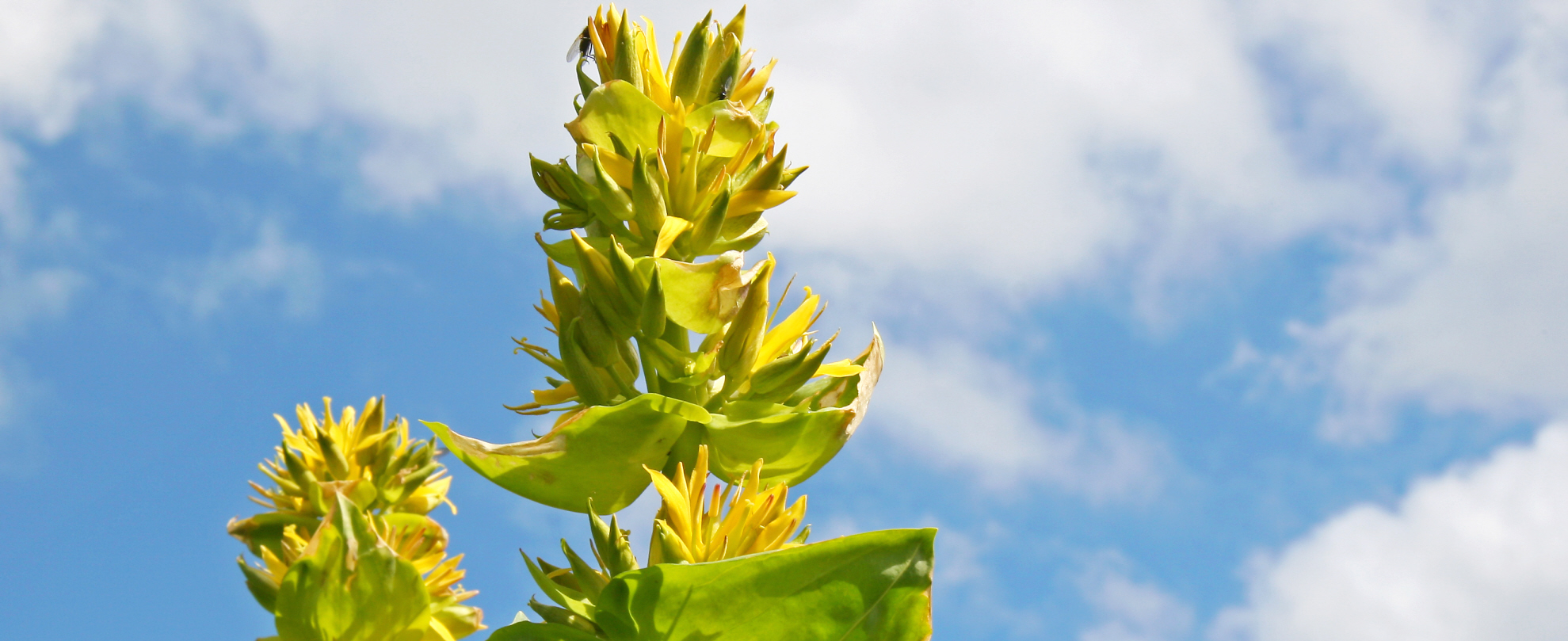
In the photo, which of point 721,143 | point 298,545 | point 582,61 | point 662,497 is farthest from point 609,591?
point 298,545

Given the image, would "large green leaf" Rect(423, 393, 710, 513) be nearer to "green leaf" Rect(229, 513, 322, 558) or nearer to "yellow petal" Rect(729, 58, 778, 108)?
"yellow petal" Rect(729, 58, 778, 108)

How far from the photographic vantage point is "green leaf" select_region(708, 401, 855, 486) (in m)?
2.34

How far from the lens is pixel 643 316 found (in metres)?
2.29

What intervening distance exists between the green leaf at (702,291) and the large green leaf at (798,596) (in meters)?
0.52

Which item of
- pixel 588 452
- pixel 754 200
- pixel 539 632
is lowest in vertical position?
pixel 539 632

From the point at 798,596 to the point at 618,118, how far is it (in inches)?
44.8

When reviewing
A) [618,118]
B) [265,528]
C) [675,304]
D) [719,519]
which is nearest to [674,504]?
[719,519]

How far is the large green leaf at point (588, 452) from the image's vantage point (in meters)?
2.24

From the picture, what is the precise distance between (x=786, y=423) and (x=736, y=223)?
51 centimetres

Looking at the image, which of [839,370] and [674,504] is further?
[839,370]

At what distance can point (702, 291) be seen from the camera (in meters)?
2.29

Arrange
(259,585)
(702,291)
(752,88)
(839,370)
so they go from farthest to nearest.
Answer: (259,585)
(752,88)
(839,370)
(702,291)

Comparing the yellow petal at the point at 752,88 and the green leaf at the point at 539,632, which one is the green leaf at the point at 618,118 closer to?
the yellow petal at the point at 752,88

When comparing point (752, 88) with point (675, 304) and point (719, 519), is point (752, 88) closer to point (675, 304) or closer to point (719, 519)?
point (675, 304)
